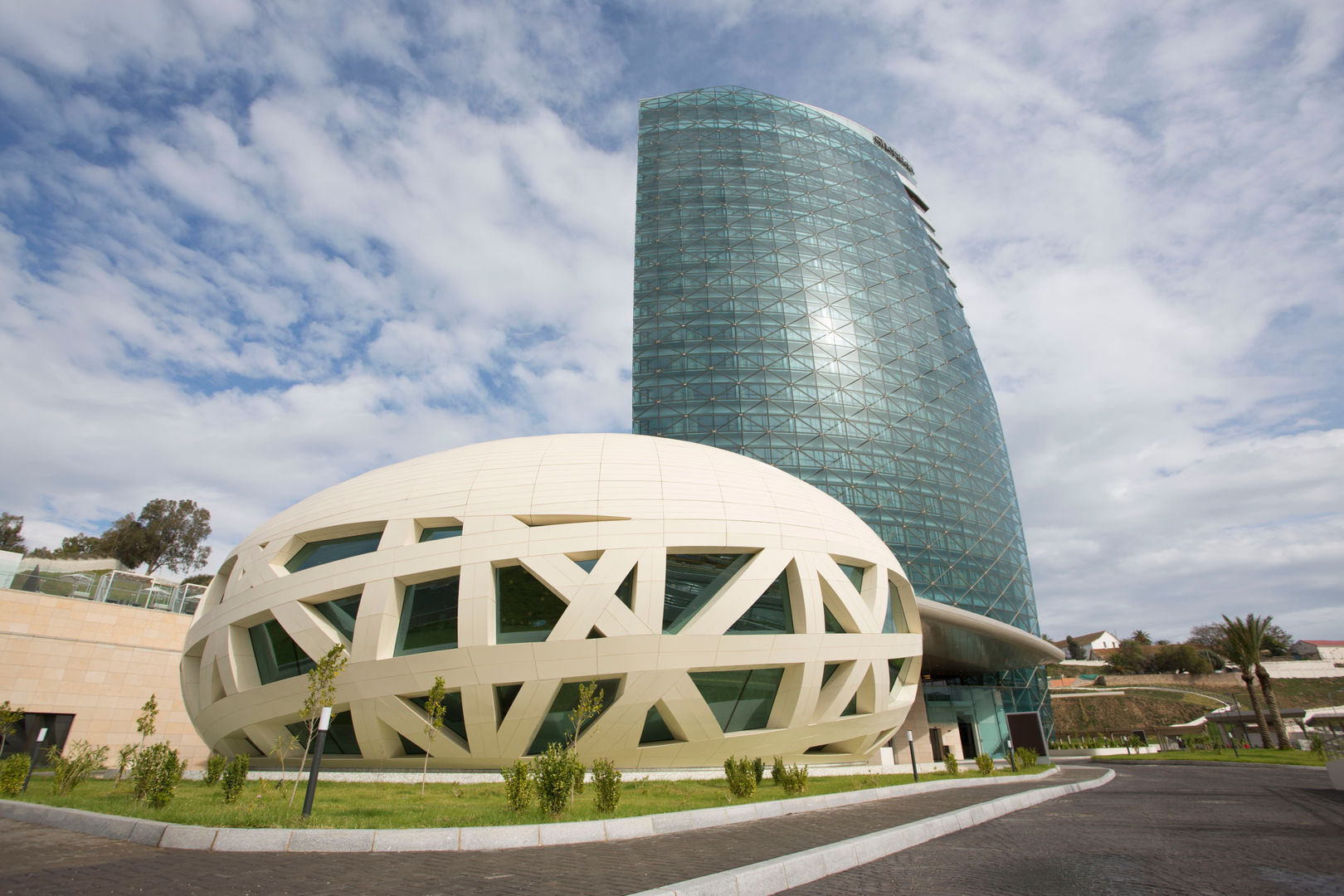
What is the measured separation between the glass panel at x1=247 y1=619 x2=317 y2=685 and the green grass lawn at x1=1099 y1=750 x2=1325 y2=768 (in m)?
38.4

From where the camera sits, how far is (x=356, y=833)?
308 inches

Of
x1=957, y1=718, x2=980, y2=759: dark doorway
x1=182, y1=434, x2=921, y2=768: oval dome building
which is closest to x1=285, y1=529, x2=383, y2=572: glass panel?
x1=182, y1=434, x2=921, y2=768: oval dome building

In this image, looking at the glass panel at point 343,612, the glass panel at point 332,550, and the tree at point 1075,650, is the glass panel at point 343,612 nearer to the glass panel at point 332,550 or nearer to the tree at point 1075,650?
the glass panel at point 332,550

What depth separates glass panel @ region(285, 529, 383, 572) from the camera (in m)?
18.1

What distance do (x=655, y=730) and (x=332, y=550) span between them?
10.2 meters

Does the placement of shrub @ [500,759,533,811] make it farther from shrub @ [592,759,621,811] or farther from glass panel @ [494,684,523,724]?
glass panel @ [494,684,523,724]

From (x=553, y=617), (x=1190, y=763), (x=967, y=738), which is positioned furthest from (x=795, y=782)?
(x=967, y=738)

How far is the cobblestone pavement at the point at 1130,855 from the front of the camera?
603 cm

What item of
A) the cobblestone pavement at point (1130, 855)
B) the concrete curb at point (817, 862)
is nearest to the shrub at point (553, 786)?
the concrete curb at point (817, 862)

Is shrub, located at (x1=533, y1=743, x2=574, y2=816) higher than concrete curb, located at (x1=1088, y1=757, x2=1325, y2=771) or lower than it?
higher

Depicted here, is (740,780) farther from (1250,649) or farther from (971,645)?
(1250,649)

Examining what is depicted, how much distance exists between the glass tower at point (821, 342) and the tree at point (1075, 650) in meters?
90.8

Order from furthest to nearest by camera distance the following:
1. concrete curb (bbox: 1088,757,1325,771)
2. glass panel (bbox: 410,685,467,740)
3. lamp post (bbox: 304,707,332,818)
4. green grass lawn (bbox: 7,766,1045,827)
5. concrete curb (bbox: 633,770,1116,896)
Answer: concrete curb (bbox: 1088,757,1325,771) < glass panel (bbox: 410,685,467,740) < lamp post (bbox: 304,707,332,818) < green grass lawn (bbox: 7,766,1045,827) < concrete curb (bbox: 633,770,1116,896)

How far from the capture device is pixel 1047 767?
84.1 feet
